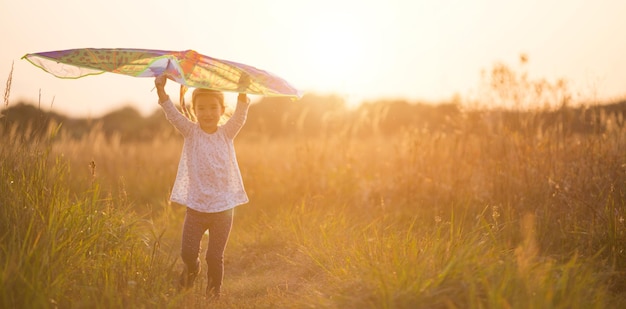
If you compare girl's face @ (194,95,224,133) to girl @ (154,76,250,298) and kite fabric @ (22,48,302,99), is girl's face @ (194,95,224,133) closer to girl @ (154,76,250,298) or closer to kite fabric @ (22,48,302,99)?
girl @ (154,76,250,298)

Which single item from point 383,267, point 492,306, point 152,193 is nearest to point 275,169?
point 152,193

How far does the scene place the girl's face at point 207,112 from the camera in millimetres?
4766

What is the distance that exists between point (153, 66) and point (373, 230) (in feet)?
9.12

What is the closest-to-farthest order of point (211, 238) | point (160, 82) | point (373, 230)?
point (160, 82) → point (211, 238) → point (373, 230)

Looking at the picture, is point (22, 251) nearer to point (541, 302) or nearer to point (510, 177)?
point (541, 302)

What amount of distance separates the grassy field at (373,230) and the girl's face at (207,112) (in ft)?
2.77

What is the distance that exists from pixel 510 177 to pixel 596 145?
1266mm

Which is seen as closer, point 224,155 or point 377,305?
point 377,305

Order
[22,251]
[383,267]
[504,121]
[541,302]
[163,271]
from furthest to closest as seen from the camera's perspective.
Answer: [504,121] < [163,271] < [383,267] < [22,251] < [541,302]

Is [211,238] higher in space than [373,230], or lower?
higher

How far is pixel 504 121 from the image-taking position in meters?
7.49

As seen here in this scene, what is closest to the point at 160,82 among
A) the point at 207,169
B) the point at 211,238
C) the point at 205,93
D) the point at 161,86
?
the point at 161,86

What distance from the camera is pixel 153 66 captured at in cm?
471

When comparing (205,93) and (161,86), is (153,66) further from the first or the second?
(205,93)
